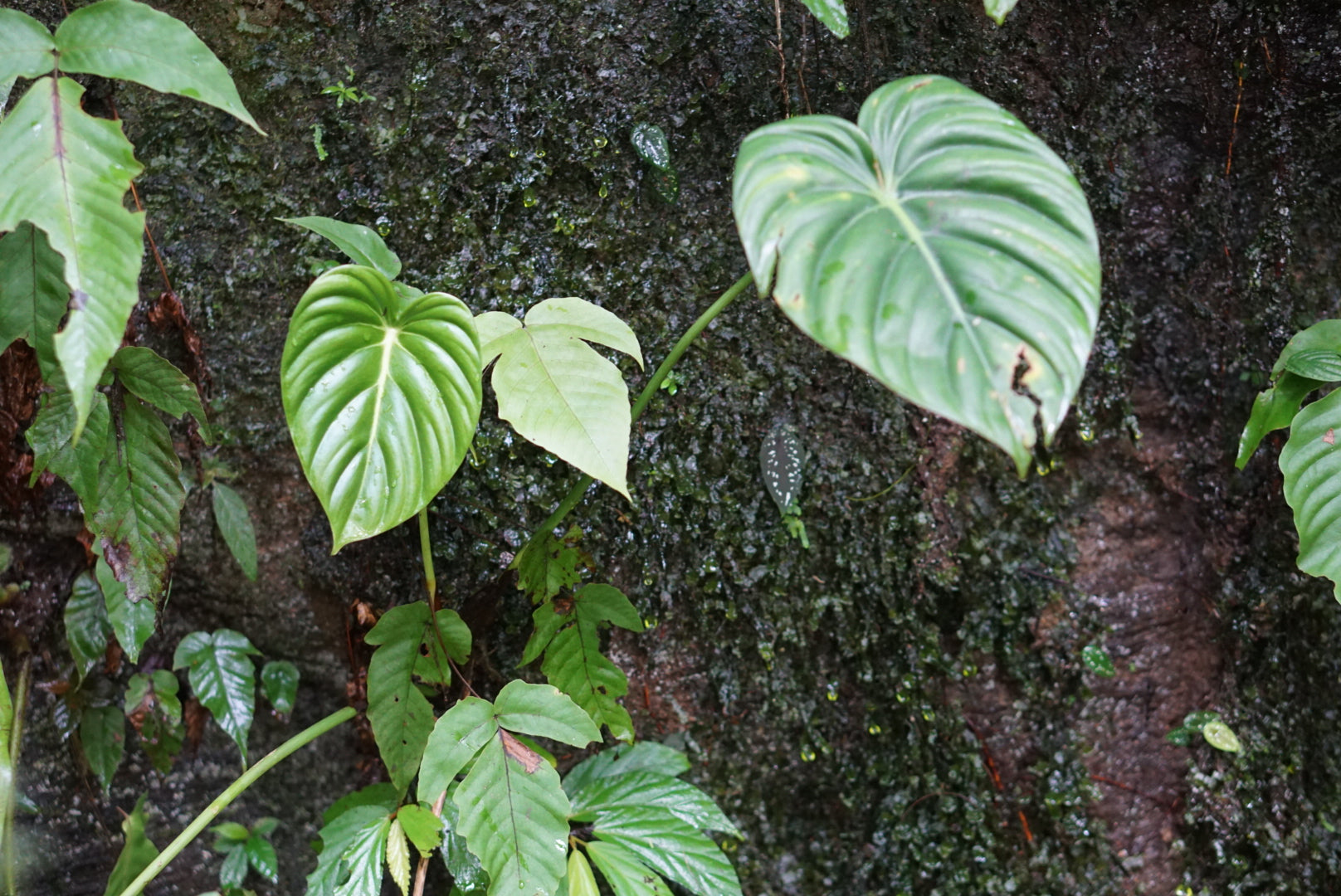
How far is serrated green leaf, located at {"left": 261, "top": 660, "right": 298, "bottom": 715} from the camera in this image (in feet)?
4.32

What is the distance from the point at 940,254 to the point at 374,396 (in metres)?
0.54

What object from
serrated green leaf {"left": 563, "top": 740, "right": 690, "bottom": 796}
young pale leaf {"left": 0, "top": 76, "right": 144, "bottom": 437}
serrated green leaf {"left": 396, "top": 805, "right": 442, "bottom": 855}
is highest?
young pale leaf {"left": 0, "top": 76, "right": 144, "bottom": 437}

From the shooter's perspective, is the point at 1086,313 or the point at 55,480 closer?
the point at 1086,313

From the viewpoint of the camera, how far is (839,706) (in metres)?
1.40

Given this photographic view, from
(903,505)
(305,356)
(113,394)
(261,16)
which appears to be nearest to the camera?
(305,356)

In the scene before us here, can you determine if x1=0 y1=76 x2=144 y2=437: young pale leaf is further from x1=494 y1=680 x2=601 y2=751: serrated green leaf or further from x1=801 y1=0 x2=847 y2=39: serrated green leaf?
x1=801 y1=0 x2=847 y2=39: serrated green leaf

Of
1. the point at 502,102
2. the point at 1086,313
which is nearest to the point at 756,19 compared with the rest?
the point at 502,102

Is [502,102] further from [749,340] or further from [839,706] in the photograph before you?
[839,706]

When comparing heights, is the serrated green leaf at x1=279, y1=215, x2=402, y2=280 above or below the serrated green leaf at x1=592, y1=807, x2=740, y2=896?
above

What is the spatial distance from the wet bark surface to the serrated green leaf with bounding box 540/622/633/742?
183 mm

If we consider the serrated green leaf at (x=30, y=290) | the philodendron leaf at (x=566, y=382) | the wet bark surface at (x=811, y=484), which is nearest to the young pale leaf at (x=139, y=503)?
the serrated green leaf at (x=30, y=290)

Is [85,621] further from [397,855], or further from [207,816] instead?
[397,855]

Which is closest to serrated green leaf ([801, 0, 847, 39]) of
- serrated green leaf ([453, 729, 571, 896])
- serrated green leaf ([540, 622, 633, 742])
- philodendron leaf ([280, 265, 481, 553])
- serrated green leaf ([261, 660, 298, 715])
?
philodendron leaf ([280, 265, 481, 553])

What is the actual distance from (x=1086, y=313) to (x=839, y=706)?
0.97m
